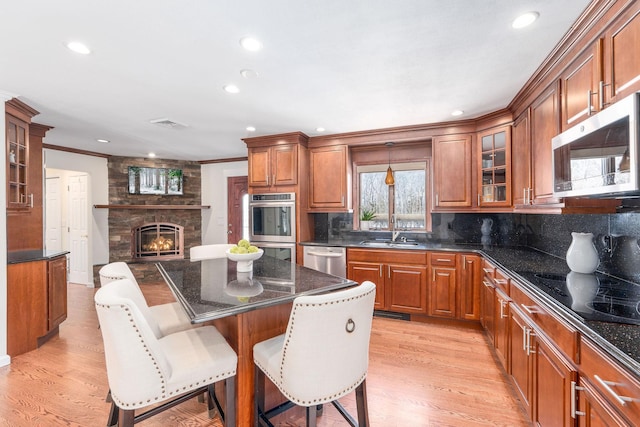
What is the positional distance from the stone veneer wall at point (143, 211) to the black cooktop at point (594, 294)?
18.5 feet

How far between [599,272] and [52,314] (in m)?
4.77

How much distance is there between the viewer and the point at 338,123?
11.6 feet

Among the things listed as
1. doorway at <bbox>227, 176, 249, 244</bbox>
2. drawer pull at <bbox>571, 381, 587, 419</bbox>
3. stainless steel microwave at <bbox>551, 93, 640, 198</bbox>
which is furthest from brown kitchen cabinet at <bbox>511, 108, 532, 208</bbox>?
doorway at <bbox>227, 176, 249, 244</bbox>

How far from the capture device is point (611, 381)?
3.24ft

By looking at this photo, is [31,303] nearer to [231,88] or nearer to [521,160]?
[231,88]

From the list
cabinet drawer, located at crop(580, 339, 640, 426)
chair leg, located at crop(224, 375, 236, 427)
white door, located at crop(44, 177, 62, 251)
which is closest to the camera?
cabinet drawer, located at crop(580, 339, 640, 426)

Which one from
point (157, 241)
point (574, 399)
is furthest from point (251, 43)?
point (157, 241)

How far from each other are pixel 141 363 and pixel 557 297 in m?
1.96

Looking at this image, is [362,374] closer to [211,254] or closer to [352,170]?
[211,254]

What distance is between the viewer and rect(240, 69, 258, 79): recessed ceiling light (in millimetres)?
2236

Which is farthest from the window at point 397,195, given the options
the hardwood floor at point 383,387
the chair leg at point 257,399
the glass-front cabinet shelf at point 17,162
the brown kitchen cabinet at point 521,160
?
the glass-front cabinet shelf at point 17,162

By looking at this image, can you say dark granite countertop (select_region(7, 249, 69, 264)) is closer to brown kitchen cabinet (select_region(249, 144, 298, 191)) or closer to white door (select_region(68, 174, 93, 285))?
white door (select_region(68, 174, 93, 285))

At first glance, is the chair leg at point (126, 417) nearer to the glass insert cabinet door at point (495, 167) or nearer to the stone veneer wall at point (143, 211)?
the glass insert cabinet door at point (495, 167)

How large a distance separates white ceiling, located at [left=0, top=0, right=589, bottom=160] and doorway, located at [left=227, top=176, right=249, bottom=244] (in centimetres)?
243
